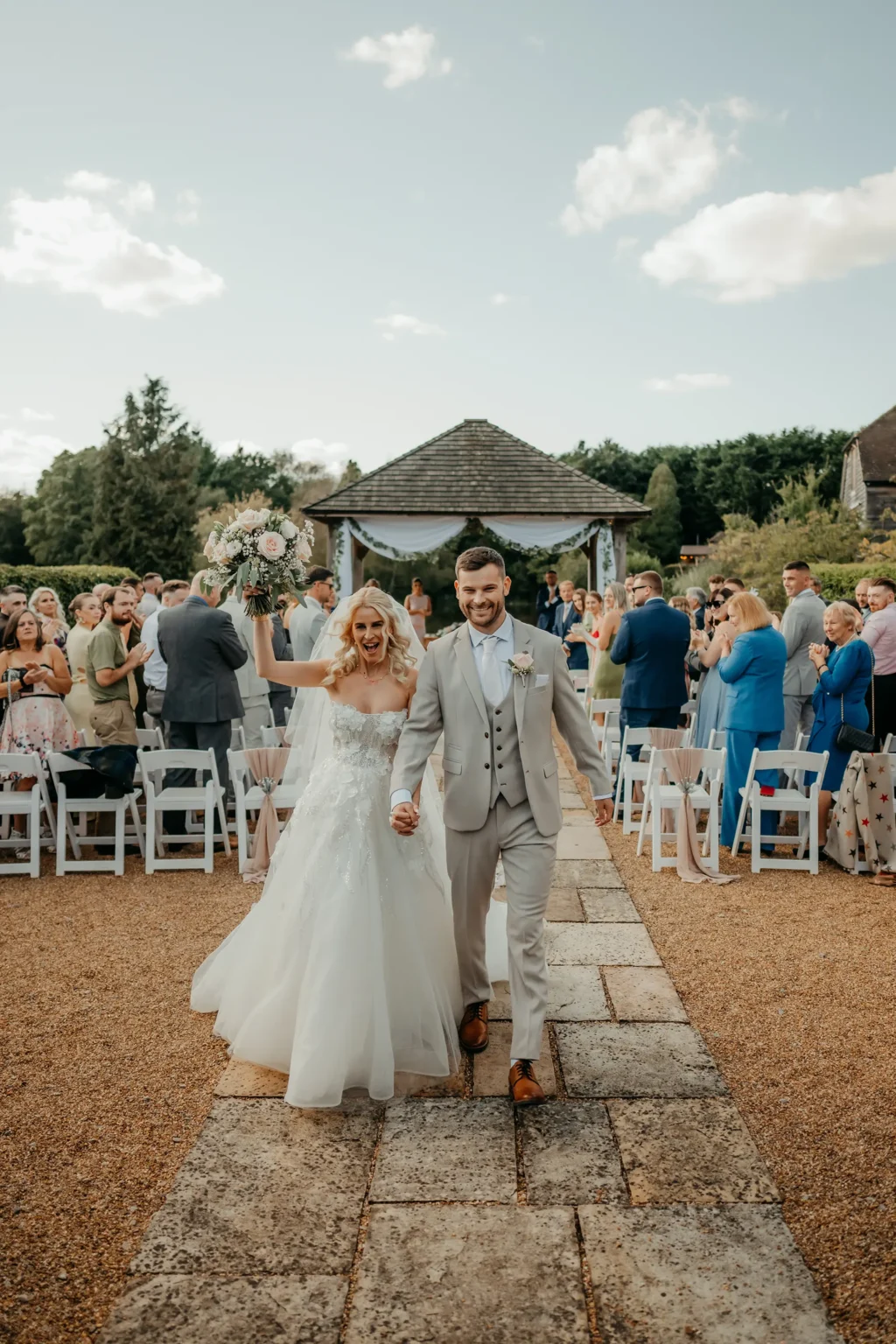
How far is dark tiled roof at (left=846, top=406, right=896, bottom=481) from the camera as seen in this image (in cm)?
4141

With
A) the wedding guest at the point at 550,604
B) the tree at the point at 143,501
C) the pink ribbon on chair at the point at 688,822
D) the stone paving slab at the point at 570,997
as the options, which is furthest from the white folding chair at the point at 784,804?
the tree at the point at 143,501

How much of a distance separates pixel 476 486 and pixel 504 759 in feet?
55.1

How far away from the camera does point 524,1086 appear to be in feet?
12.6

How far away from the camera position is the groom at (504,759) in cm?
391

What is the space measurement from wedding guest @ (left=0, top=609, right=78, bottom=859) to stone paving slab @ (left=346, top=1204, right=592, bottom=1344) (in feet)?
18.9

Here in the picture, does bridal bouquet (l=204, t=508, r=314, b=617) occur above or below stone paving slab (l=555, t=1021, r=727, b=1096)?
above

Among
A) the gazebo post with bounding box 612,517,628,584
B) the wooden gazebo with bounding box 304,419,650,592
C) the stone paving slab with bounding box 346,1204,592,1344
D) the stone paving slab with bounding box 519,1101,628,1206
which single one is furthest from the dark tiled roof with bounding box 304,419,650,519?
the stone paving slab with bounding box 346,1204,592,1344

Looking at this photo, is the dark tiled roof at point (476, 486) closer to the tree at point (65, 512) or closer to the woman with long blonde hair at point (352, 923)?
the woman with long blonde hair at point (352, 923)

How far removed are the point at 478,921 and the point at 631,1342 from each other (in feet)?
6.00

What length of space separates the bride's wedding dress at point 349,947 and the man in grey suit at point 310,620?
4738mm

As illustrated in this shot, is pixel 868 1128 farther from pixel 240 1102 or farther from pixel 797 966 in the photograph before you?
pixel 240 1102

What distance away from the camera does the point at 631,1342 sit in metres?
2.57

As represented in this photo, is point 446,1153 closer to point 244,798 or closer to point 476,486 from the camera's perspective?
point 244,798

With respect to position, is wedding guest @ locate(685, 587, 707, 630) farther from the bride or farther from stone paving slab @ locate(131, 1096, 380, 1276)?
stone paving slab @ locate(131, 1096, 380, 1276)
